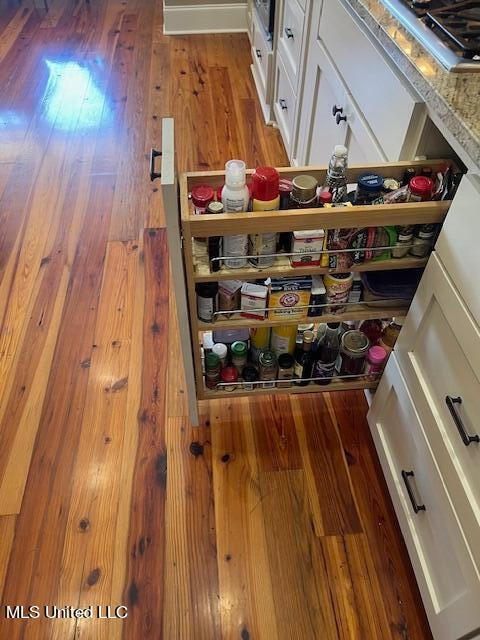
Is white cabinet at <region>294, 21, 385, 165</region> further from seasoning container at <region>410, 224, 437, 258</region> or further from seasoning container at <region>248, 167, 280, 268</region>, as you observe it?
seasoning container at <region>248, 167, 280, 268</region>

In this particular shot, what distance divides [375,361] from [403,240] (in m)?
0.38

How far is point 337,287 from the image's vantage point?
104 centimetres

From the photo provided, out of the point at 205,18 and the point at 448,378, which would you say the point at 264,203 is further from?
the point at 205,18

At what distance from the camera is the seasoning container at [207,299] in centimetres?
105

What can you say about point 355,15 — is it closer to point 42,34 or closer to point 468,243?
point 468,243

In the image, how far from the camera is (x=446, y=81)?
2.86ft

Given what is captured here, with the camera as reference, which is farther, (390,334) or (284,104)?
(284,104)

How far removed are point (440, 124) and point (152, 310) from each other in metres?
1.12

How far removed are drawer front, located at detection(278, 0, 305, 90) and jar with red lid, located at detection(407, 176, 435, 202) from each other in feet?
3.78

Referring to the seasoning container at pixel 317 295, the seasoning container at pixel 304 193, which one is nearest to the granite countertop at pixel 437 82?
the seasoning container at pixel 304 193

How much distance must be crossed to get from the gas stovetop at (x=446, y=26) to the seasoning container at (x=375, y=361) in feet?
2.12

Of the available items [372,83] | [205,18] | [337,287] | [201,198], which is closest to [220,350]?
[337,287]

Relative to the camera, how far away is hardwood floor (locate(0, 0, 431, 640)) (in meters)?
1.12

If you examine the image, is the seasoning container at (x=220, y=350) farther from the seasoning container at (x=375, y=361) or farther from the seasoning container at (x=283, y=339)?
the seasoning container at (x=375, y=361)
